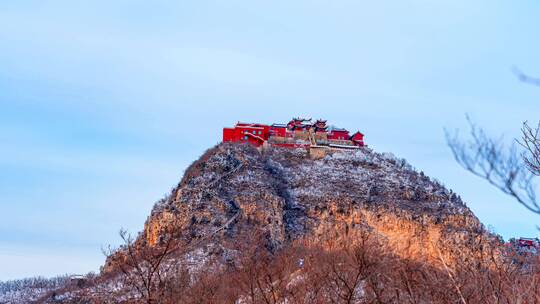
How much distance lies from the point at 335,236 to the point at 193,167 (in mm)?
15715

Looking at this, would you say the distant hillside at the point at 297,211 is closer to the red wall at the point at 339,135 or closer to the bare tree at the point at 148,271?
the red wall at the point at 339,135

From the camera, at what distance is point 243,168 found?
65.5 meters

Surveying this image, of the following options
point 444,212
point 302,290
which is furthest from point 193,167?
point 302,290

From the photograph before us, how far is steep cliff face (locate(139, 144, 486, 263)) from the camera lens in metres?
58.4

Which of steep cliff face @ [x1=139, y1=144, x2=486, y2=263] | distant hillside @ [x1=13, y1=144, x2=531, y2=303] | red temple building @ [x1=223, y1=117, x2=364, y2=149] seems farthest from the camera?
red temple building @ [x1=223, y1=117, x2=364, y2=149]

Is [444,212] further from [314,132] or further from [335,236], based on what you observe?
[314,132]

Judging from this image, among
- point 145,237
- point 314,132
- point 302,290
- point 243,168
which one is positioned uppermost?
point 314,132

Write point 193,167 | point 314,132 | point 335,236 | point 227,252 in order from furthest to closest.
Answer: point 314,132
point 193,167
point 335,236
point 227,252

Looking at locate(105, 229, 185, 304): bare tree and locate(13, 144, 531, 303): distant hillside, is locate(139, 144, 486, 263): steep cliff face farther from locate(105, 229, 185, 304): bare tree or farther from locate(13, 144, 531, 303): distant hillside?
locate(105, 229, 185, 304): bare tree

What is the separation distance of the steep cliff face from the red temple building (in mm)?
2167

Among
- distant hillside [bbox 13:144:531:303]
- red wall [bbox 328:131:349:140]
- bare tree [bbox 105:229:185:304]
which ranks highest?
red wall [bbox 328:131:349:140]

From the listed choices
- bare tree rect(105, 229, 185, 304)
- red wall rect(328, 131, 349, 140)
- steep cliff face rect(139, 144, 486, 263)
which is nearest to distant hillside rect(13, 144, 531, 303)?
steep cliff face rect(139, 144, 486, 263)

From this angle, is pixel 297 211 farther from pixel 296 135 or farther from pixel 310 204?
pixel 296 135

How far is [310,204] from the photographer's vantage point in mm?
63469
